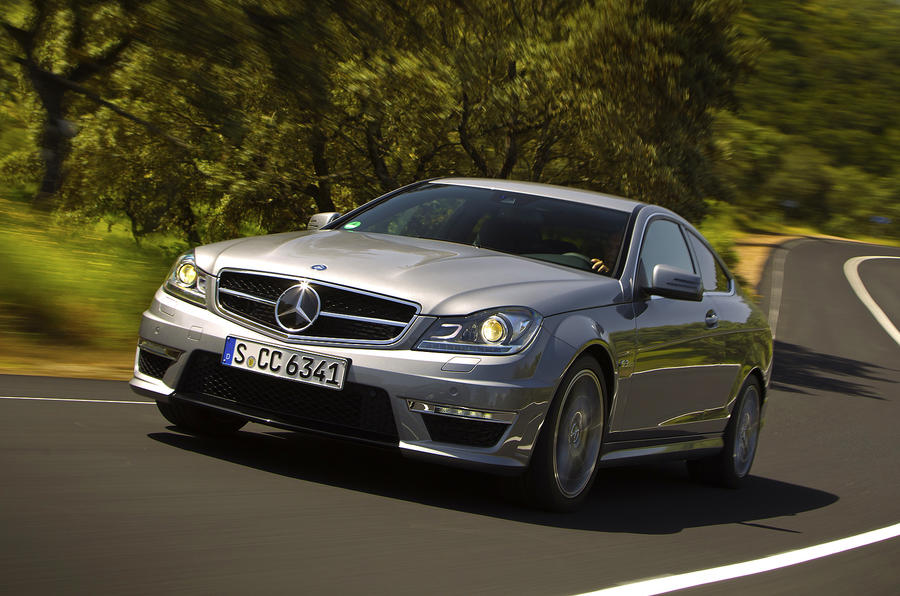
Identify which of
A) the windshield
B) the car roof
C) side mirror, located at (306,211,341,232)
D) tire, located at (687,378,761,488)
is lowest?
tire, located at (687,378,761,488)

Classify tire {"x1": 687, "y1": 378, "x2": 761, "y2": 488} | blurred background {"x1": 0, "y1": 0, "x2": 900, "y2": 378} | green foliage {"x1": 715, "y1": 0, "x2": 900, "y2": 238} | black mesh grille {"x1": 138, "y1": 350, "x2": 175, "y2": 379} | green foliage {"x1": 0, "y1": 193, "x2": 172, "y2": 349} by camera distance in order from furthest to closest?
green foliage {"x1": 715, "y1": 0, "x2": 900, "y2": 238} < blurred background {"x1": 0, "y1": 0, "x2": 900, "y2": 378} < green foliage {"x1": 0, "y1": 193, "x2": 172, "y2": 349} < tire {"x1": 687, "y1": 378, "x2": 761, "y2": 488} < black mesh grille {"x1": 138, "y1": 350, "x2": 175, "y2": 379}

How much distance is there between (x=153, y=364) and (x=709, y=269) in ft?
12.4

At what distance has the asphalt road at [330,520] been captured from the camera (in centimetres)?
395

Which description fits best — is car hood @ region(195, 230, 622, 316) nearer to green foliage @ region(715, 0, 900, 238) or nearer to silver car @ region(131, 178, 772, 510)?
silver car @ region(131, 178, 772, 510)

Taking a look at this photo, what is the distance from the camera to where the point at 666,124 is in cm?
2039

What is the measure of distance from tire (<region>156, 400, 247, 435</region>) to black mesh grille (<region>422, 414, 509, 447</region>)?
4.83 ft

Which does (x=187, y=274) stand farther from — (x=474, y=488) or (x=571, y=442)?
(x=571, y=442)

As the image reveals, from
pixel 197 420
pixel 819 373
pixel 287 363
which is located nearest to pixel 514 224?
pixel 287 363

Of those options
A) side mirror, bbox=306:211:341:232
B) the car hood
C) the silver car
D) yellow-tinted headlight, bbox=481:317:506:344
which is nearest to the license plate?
the silver car

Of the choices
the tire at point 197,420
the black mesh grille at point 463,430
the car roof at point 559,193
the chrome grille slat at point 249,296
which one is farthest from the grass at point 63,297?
the black mesh grille at point 463,430

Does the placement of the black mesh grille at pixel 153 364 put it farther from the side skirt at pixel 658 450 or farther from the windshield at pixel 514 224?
the side skirt at pixel 658 450

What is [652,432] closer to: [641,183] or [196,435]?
[196,435]

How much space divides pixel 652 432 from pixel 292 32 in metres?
6.76

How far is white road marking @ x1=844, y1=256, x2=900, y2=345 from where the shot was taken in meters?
32.8
